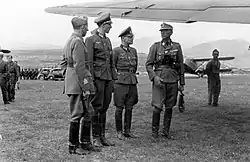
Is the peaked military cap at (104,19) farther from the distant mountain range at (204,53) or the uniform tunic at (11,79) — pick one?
the distant mountain range at (204,53)

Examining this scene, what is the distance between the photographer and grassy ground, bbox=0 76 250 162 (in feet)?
20.0

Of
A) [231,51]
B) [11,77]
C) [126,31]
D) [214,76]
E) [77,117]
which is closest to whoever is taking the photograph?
[77,117]

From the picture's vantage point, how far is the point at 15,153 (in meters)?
6.28

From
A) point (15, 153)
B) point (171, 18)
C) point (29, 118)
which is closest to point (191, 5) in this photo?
point (171, 18)

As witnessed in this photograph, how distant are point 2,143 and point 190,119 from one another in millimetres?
4628

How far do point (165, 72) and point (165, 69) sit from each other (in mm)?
58

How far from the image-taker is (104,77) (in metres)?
6.58

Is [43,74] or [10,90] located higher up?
[10,90]

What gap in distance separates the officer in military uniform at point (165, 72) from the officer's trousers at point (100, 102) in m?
1.00

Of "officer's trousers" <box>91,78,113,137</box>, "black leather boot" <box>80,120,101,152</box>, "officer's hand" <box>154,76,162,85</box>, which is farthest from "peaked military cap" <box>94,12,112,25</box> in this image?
"black leather boot" <box>80,120,101,152</box>

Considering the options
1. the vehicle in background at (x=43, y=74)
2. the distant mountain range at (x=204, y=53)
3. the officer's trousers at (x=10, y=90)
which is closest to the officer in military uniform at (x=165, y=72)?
the officer's trousers at (x=10, y=90)

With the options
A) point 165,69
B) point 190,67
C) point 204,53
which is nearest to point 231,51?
point 204,53

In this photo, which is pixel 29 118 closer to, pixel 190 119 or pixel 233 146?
pixel 190 119

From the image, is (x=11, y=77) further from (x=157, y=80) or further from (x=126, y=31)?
(x=157, y=80)
